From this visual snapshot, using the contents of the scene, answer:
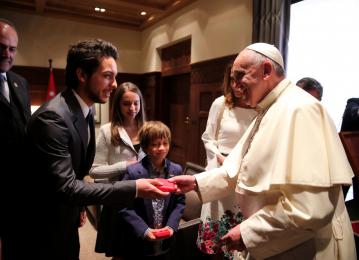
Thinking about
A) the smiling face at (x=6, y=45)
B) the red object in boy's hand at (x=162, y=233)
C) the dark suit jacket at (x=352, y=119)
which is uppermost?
the smiling face at (x=6, y=45)

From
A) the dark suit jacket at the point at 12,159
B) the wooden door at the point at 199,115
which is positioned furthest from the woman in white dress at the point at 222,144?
the wooden door at the point at 199,115

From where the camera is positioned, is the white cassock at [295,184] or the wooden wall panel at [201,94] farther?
the wooden wall panel at [201,94]

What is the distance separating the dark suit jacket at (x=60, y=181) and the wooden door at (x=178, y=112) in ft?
11.9

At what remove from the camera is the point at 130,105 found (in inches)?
84.1

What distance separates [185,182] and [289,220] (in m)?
0.61

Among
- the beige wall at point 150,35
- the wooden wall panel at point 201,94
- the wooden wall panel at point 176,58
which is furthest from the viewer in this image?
the wooden wall panel at point 176,58

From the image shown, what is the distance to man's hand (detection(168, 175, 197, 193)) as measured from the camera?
150 cm

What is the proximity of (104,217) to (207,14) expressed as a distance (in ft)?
11.1

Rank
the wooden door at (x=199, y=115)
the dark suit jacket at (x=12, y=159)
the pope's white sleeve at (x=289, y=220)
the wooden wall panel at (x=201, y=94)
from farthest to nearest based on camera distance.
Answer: the wooden door at (x=199, y=115)
the wooden wall panel at (x=201, y=94)
the dark suit jacket at (x=12, y=159)
the pope's white sleeve at (x=289, y=220)

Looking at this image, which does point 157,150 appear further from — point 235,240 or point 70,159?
point 235,240

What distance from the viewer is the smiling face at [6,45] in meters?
1.89

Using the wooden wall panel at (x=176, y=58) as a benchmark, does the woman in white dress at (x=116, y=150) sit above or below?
below

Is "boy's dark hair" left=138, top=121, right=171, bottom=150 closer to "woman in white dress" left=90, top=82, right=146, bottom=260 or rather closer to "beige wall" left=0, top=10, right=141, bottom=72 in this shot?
"woman in white dress" left=90, top=82, right=146, bottom=260

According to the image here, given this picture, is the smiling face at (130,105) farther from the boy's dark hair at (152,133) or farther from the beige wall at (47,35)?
the beige wall at (47,35)
